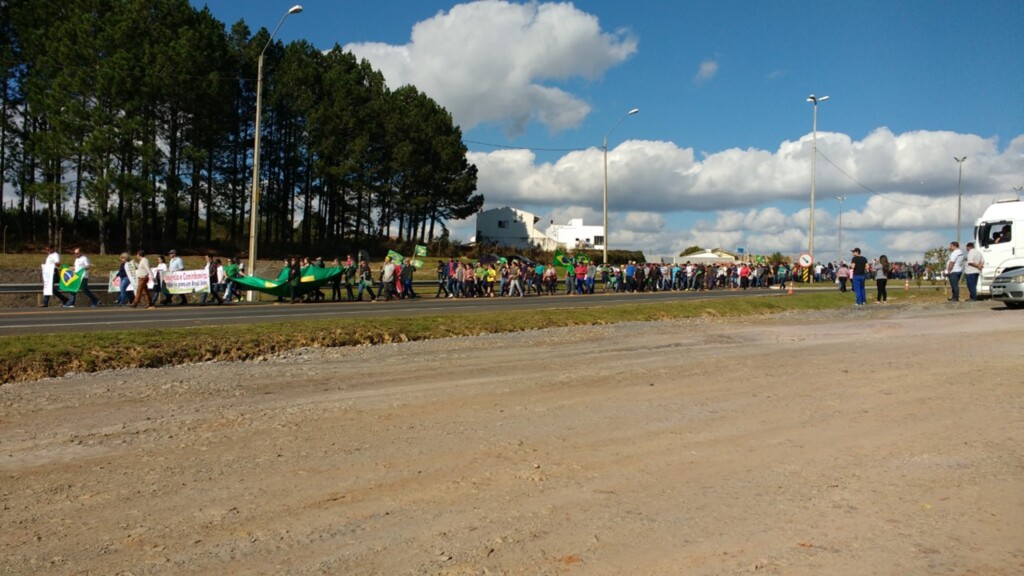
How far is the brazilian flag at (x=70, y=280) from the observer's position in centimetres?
2286

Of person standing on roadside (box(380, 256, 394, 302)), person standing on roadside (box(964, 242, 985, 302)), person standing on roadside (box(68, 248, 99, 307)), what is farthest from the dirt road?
person standing on roadside (box(380, 256, 394, 302))

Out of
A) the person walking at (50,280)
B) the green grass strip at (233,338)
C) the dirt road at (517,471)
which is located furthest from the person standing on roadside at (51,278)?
the dirt road at (517,471)

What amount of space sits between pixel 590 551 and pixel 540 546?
0.91ft

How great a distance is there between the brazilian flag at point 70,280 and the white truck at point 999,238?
27.0m

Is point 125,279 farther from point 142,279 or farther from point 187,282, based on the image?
point 187,282

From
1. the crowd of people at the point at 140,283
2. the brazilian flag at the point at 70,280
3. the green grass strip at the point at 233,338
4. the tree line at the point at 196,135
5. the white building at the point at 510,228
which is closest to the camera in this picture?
the green grass strip at the point at 233,338

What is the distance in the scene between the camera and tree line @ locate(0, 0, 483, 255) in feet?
129

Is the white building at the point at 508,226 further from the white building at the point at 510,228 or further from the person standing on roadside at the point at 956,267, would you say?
the person standing on roadside at the point at 956,267

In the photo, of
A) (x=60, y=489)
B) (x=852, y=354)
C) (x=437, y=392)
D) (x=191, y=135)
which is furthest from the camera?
(x=191, y=135)

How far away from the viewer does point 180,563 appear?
4.07 m

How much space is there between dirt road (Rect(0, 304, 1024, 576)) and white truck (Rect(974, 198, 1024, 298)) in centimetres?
1556

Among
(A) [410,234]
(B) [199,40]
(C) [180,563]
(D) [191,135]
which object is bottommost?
(C) [180,563]

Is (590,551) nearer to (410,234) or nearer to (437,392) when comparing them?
(437,392)

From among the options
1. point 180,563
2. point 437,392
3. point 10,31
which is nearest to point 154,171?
point 10,31
